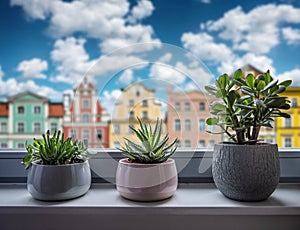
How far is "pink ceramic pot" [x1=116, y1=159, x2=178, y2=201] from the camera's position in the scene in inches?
26.5

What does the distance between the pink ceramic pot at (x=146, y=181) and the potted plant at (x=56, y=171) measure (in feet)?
0.36

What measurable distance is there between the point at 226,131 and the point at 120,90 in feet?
1.10

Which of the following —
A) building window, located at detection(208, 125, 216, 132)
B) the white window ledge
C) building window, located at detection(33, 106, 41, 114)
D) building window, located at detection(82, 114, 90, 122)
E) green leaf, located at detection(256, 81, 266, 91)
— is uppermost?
green leaf, located at detection(256, 81, 266, 91)

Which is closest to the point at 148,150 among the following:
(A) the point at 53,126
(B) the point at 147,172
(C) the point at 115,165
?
(B) the point at 147,172

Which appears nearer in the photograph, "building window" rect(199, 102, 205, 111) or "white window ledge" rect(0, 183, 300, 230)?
"white window ledge" rect(0, 183, 300, 230)

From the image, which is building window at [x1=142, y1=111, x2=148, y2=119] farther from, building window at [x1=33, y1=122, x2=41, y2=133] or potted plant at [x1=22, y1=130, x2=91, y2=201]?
building window at [x1=33, y1=122, x2=41, y2=133]

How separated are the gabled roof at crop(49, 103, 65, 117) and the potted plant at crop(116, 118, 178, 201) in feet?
1.01

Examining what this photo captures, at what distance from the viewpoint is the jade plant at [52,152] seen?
0.70m

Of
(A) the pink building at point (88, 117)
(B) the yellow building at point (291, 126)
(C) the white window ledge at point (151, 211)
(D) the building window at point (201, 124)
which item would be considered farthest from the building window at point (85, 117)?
(B) the yellow building at point (291, 126)

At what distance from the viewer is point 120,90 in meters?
0.86

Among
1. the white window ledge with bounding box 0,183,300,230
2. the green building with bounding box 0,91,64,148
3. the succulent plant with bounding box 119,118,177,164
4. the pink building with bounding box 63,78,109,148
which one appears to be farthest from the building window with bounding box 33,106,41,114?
the succulent plant with bounding box 119,118,177,164

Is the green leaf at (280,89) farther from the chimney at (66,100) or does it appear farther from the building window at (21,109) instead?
the building window at (21,109)

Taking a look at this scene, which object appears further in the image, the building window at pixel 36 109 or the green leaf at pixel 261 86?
the building window at pixel 36 109

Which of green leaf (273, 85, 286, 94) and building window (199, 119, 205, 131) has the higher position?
A: green leaf (273, 85, 286, 94)
